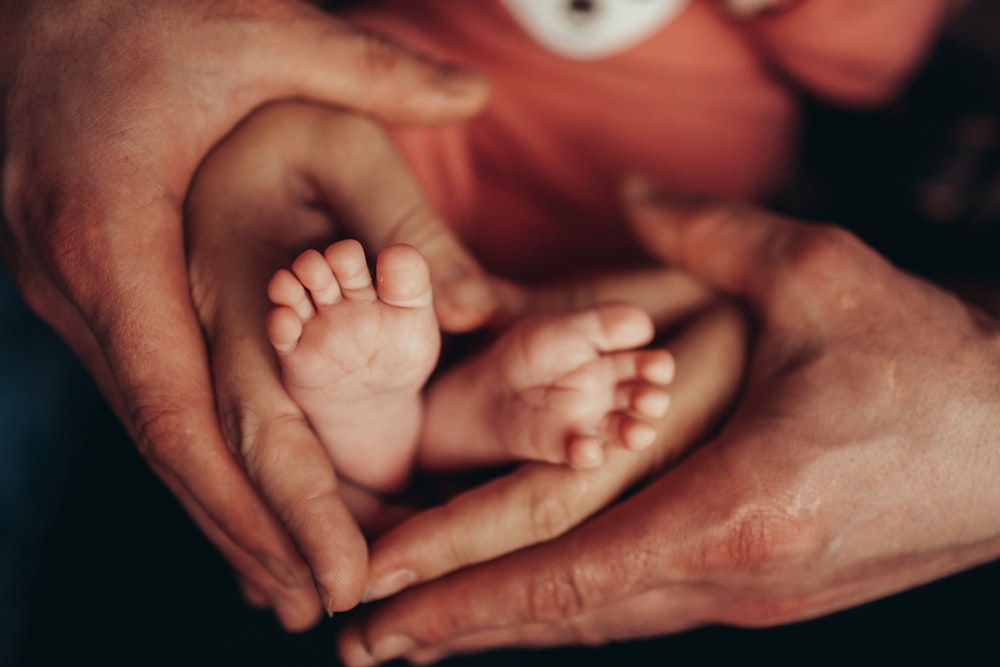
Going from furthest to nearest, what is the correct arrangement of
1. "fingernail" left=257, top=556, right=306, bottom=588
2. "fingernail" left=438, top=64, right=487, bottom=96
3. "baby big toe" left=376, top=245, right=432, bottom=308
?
"fingernail" left=438, top=64, right=487, bottom=96
"fingernail" left=257, top=556, right=306, bottom=588
"baby big toe" left=376, top=245, right=432, bottom=308

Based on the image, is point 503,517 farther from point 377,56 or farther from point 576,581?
point 377,56

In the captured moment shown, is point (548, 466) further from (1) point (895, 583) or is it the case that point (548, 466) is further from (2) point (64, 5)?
(2) point (64, 5)

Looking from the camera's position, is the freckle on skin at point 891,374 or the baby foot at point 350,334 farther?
the freckle on skin at point 891,374

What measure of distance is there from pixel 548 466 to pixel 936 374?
41 cm

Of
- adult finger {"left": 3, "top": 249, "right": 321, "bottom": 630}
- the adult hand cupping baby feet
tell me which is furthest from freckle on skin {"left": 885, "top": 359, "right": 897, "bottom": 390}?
adult finger {"left": 3, "top": 249, "right": 321, "bottom": 630}

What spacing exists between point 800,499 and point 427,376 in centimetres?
39

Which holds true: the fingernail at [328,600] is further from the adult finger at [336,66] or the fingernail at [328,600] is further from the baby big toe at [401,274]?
the adult finger at [336,66]

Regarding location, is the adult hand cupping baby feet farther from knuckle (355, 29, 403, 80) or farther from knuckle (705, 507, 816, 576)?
knuckle (705, 507, 816, 576)

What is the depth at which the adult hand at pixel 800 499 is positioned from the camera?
74 cm

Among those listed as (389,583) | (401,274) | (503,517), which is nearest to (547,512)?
(503,517)

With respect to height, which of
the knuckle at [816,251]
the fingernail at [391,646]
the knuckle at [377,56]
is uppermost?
the knuckle at [377,56]

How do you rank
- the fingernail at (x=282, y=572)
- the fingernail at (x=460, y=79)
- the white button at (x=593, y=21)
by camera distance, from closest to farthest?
1. the fingernail at (x=282, y=572)
2. the fingernail at (x=460, y=79)
3. the white button at (x=593, y=21)

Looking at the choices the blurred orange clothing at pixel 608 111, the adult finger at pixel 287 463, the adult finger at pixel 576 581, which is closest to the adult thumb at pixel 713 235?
the blurred orange clothing at pixel 608 111

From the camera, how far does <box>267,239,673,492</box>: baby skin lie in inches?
25.9
